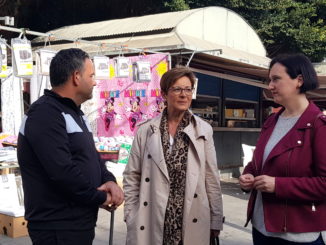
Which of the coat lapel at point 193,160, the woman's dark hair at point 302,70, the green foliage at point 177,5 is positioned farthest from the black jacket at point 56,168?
the green foliage at point 177,5

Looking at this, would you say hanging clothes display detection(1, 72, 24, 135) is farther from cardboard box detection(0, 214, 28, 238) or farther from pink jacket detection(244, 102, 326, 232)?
pink jacket detection(244, 102, 326, 232)

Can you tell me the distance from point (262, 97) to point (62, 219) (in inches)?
421

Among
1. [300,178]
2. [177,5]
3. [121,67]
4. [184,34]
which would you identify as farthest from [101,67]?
[177,5]

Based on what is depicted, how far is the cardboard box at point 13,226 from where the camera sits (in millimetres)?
4952

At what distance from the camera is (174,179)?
2682 mm

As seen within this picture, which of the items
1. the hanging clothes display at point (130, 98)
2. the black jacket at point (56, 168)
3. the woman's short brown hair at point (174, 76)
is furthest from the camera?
the hanging clothes display at point (130, 98)

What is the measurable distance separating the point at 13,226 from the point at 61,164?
3.32 meters

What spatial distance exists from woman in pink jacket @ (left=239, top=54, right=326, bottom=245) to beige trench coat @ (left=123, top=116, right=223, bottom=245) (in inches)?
14.8

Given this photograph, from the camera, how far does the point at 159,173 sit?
Result: 8.70 feet

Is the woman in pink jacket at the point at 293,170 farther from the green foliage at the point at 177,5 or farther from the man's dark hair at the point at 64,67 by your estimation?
the green foliage at the point at 177,5

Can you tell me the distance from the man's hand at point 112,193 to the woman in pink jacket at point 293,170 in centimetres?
71

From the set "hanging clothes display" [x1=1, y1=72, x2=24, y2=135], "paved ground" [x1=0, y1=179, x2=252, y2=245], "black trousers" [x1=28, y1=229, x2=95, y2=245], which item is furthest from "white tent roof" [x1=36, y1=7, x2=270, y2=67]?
"black trousers" [x1=28, y1=229, x2=95, y2=245]

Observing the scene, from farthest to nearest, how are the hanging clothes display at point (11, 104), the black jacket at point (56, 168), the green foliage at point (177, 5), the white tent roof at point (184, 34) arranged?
the green foliage at point (177, 5) < the white tent roof at point (184, 34) < the hanging clothes display at point (11, 104) < the black jacket at point (56, 168)

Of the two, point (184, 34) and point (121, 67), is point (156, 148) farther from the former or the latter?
point (184, 34)
